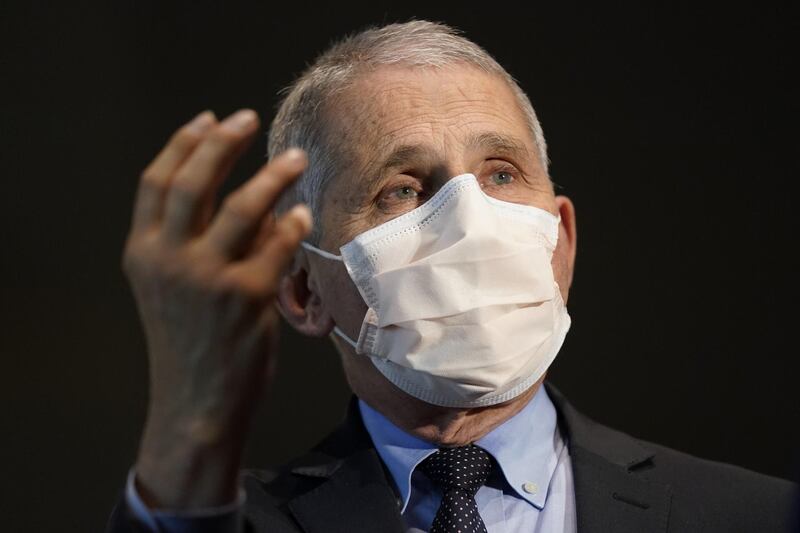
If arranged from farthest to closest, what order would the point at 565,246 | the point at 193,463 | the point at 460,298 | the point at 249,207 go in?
the point at 565,246
the point at 460,298
the point at 193,463
the point at 249,207

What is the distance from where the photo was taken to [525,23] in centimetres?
359

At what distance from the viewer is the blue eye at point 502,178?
90.3 inches

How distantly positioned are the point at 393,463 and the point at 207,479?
0.83m

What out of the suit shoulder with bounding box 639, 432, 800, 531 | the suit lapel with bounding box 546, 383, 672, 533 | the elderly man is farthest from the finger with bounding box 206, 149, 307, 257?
the suit shoulder with bounding box 639, 432, 800, 531

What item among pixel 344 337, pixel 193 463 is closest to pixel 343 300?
pixel 344 337

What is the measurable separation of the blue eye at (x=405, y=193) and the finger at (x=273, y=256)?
0.84 m

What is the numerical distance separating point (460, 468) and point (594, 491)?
0.27m

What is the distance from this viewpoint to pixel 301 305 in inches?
98.7

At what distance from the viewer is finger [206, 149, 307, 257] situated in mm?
1401

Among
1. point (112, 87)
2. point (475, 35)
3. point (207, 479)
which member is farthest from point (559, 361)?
point (207, 479)

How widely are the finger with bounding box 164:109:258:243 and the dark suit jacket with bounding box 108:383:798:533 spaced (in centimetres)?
94

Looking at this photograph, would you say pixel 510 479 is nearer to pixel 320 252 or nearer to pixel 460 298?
pixel 460 298

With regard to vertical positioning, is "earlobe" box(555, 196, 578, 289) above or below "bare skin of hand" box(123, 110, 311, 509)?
below

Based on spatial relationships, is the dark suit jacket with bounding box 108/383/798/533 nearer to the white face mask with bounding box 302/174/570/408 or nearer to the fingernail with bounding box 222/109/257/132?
the white face mask with bounding box 302/174/570/408
